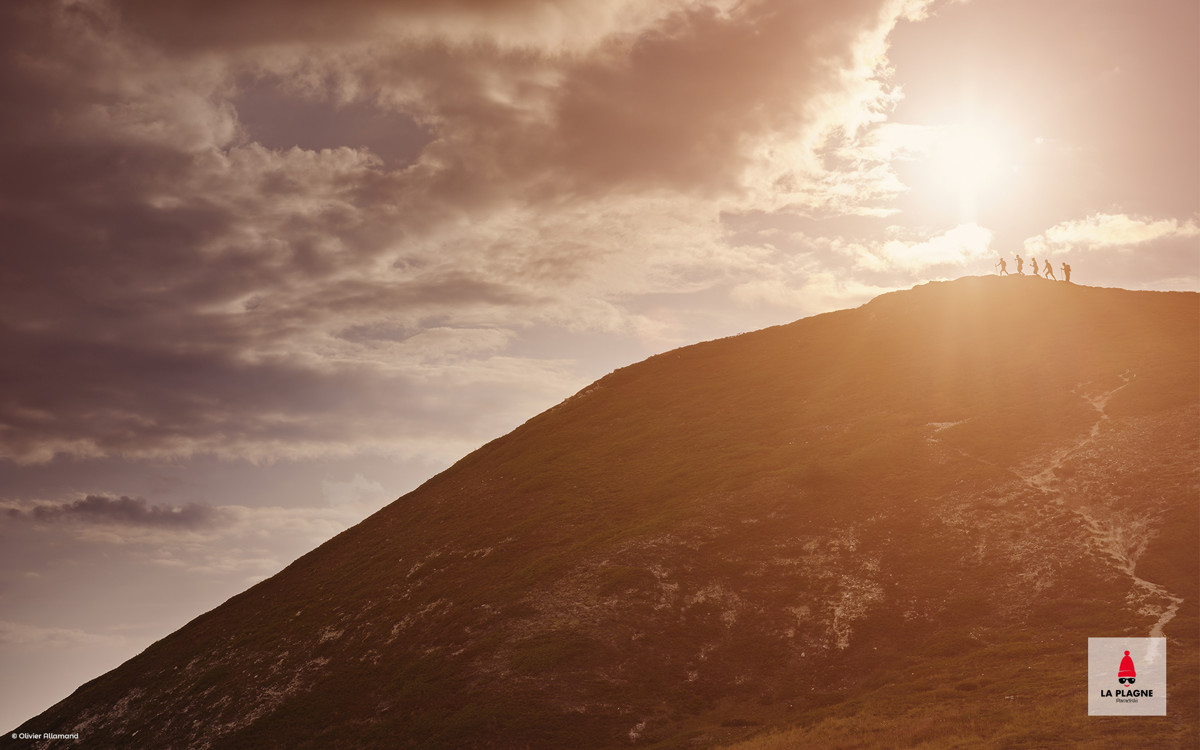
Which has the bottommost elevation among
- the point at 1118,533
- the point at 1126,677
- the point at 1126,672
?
the point at 1126,677

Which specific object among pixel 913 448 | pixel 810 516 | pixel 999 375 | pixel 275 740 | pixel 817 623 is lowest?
pixel 275 740

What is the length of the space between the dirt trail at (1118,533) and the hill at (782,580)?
0.82 feet

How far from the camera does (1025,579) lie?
249 feet

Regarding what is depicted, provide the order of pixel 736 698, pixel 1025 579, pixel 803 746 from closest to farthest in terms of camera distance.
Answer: pixel 803 746 → pixel 736 698 → pixel 1025 579

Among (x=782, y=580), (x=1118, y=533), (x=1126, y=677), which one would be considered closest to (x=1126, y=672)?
(x=1126, y=677)

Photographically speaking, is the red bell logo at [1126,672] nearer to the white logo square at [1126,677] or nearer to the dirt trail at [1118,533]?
the white logo square at [1126,677]

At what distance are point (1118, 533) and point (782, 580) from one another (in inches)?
1238

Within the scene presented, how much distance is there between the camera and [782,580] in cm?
8262

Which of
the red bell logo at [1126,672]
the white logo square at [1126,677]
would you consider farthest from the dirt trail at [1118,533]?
the red bell logo at [1126,672]

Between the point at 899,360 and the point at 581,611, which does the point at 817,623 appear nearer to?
the point at 581,611

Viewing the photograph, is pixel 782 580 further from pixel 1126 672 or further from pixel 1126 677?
pixel 1126 677

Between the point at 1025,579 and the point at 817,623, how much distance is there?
19.4 metres

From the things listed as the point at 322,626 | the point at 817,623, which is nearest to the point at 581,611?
the point at 817,623

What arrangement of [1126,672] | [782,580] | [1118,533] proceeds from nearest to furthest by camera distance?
[1126,672] → [1118,533] → [782,580]
